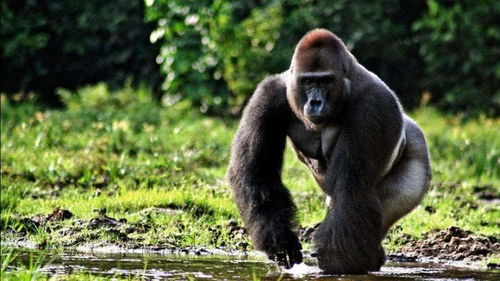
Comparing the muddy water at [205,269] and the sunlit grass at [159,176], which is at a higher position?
the sunlit grass at [159,176]

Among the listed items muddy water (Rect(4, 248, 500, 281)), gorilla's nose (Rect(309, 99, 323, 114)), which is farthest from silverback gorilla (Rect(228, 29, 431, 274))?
muddy water (Rect(4, 248, 500, 281))

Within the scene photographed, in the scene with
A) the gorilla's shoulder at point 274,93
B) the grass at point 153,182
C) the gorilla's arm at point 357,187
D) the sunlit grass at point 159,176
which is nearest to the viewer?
the gorilla's arm at point 357,187

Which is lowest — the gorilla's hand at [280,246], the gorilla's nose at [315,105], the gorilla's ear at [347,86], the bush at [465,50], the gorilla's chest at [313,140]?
the gorilla's hand at [280,246]

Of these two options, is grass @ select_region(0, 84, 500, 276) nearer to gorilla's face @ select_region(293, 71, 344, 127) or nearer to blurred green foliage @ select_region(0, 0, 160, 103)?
gorilla's face @ select_region(293, 71, 344, 127)

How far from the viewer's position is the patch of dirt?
545cm

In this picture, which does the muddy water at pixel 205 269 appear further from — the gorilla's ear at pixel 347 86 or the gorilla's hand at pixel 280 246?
the gorilla's ear at pixel 347 86

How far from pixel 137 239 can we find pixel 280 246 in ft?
4.10

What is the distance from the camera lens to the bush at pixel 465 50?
12938 millimetres

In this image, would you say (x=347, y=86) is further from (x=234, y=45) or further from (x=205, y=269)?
(x=234, y=45)

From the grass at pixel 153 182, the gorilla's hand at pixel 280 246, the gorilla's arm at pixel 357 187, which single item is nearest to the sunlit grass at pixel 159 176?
the grass at pixel 153 182

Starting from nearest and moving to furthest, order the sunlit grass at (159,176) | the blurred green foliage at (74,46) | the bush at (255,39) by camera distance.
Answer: the sunlit grass at (159,176), the bush at (255,39), the blurred green foliage at (74,46)

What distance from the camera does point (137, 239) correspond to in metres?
5.60

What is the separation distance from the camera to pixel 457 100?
43.5ft

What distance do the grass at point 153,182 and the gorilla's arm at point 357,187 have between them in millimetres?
1164
